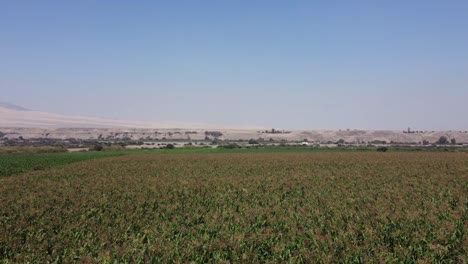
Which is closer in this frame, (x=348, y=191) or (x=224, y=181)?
(x=348, y=191)

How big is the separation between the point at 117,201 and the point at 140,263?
9.93 metres

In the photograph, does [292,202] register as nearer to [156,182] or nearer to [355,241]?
[355,241]

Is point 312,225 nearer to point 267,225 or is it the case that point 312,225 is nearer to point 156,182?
point 267,225

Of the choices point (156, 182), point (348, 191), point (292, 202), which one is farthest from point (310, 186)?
point (156, 182)

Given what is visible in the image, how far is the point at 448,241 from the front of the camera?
11.3 m

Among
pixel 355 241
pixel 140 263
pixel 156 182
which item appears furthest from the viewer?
pixel 156 182

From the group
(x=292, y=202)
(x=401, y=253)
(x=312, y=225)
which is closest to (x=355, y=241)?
(x=401, y=253)

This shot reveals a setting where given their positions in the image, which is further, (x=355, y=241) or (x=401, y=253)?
(x=355, y=241)

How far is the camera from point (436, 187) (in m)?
23.4

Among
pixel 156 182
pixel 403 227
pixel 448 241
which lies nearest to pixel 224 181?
pixel 156 182

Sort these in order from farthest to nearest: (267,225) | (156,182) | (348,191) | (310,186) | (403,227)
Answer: (156,182)
(310,186)
(348,191)
(267,225)
(403,227)

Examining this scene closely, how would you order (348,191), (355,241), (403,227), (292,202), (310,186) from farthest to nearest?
1. (310,186)
2. (348,191)
3. (292,202)
4. (403,227)
5. (355,241)

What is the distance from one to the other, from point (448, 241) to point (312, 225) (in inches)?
160

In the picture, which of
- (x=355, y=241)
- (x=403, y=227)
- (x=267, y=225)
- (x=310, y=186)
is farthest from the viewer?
(x=310, y=186)
